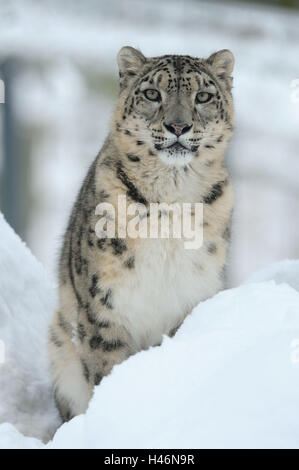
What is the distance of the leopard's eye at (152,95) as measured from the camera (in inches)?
109

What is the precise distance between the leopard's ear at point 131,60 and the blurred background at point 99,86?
9.75 feet

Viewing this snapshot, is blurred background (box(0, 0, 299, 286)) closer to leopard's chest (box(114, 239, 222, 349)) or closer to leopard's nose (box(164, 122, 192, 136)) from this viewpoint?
leopard's chest (box(114, 239, 222, 349))

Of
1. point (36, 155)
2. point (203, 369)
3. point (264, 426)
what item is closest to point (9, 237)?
point (203, 369)

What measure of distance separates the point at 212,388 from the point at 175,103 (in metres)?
1.16

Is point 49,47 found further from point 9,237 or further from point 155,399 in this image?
point 155,399

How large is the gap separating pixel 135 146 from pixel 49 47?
417 centimetres

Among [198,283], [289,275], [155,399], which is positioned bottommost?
[289,275]

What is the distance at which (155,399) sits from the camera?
1.83 m

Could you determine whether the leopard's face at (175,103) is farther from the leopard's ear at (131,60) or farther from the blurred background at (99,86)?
the blurred background at (99,86)
